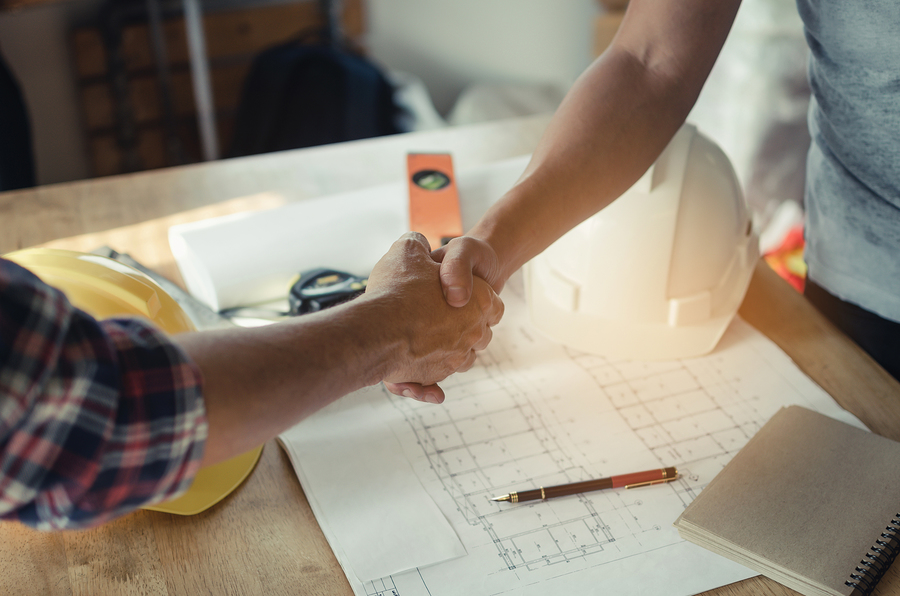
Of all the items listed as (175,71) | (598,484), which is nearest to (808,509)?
(598,484)

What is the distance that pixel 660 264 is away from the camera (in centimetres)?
78

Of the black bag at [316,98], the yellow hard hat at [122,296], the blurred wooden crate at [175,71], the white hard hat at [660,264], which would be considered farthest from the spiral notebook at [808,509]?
the blurred wooden crate at [175,71]

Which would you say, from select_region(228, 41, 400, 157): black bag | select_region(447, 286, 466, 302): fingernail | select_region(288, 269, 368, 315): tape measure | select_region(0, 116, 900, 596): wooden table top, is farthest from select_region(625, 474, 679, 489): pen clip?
select_region(228, 41, 400, 157): black bag

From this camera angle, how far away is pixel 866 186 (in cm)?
82

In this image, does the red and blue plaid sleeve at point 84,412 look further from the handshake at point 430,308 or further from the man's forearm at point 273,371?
the handshake at point 430,308

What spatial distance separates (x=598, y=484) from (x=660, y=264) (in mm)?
267

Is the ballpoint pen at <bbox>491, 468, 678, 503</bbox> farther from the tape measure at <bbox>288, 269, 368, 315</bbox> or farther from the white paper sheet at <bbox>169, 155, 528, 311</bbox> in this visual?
the white paper sheet at <bbox>169, 155, 528, 311</bbox>

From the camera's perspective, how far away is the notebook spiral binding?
0.54 m

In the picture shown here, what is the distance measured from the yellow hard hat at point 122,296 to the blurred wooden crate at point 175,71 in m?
1.92

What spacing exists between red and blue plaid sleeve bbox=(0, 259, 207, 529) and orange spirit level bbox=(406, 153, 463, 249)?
50 cm

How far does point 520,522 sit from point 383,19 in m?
2.39

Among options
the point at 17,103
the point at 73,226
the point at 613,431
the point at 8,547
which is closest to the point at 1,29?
the point at 17,103

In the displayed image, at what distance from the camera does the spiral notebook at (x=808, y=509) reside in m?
0.55

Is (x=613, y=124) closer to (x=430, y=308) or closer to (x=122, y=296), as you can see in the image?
(x=430, y=308)
